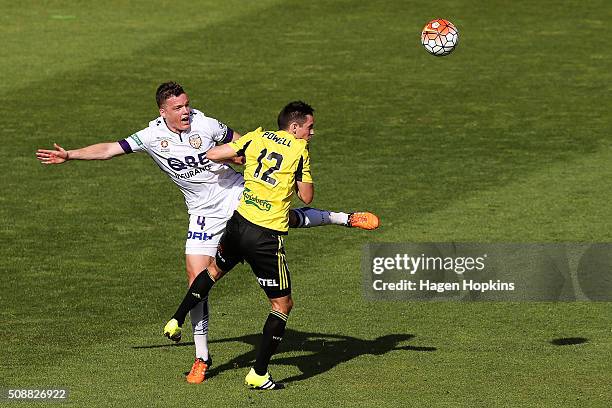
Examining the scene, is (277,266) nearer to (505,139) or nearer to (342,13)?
(505,139)

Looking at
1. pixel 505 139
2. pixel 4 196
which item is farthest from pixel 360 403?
pixel 505 139

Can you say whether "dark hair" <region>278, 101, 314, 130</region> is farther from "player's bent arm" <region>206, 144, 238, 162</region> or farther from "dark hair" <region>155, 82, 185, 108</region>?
"dark hair" <region>155, 82, 185, 108</region>

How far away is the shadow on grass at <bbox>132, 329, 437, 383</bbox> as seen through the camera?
13.8 metres

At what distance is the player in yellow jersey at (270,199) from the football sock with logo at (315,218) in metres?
0.70

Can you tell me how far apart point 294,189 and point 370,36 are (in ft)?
55.8

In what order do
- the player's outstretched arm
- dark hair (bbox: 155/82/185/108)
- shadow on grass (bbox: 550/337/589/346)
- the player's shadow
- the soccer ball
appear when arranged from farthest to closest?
1. the soccer ball
2. shadow on grass (bbox: 550/337/589/346)
3. the player's shadow
4. the player's outstretched arm
5. dark hair (bbox: 155/82/185/108)

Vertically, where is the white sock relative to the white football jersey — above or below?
below

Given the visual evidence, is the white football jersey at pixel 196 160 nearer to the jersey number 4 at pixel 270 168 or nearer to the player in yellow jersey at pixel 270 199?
the player in yellow jersey at pixel 270 199

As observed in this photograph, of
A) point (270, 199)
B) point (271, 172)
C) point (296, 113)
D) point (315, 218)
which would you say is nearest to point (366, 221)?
point (315, 218)

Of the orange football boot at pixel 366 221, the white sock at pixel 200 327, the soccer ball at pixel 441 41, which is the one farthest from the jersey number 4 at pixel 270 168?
the soccer ball at pixel 441 41

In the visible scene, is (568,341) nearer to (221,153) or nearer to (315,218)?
(315,218)

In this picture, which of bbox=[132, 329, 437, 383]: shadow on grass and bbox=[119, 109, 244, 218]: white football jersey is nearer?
bbox=[119, 109, 244, 218]: white football jersey

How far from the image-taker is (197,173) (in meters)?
13.5

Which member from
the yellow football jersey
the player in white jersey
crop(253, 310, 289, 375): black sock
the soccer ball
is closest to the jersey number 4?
the yellow football jersey
